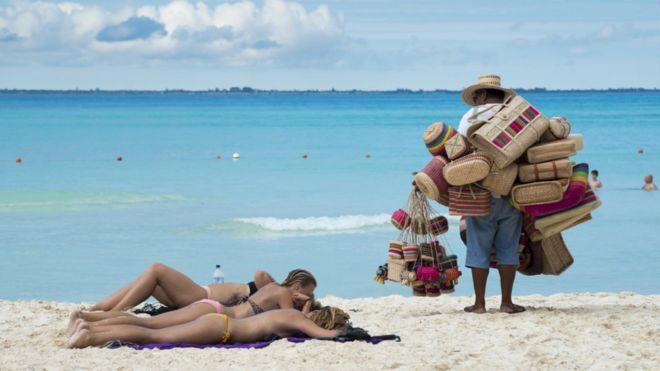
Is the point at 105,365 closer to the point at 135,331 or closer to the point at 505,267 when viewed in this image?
the point at 135,331

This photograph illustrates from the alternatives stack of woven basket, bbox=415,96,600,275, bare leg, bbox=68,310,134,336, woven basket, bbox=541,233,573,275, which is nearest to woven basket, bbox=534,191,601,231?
stack of woven basket, bbox=415,96,600,275

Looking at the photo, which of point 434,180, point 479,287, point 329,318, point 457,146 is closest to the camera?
point 329,318

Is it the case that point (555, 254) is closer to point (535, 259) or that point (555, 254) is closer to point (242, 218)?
point (535, 259)

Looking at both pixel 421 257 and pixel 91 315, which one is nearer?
pixel 91 315

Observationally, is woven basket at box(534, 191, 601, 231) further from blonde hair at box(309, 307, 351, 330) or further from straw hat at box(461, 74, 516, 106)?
blonde hair at box(309, 307, 351, 330)

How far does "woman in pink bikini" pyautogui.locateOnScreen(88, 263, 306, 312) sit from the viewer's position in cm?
713

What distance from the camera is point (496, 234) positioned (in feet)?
24.5

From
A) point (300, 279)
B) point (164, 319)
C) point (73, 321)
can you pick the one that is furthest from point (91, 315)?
point (300, 279)

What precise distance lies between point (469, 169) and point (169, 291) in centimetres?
236

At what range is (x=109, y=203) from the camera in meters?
18.9

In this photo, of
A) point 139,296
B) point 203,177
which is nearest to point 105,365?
point 139,296

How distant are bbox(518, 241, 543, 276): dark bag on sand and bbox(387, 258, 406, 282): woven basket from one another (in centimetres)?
100

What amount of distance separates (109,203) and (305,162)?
10645mm

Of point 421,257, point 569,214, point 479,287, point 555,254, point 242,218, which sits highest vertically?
point 569,214
